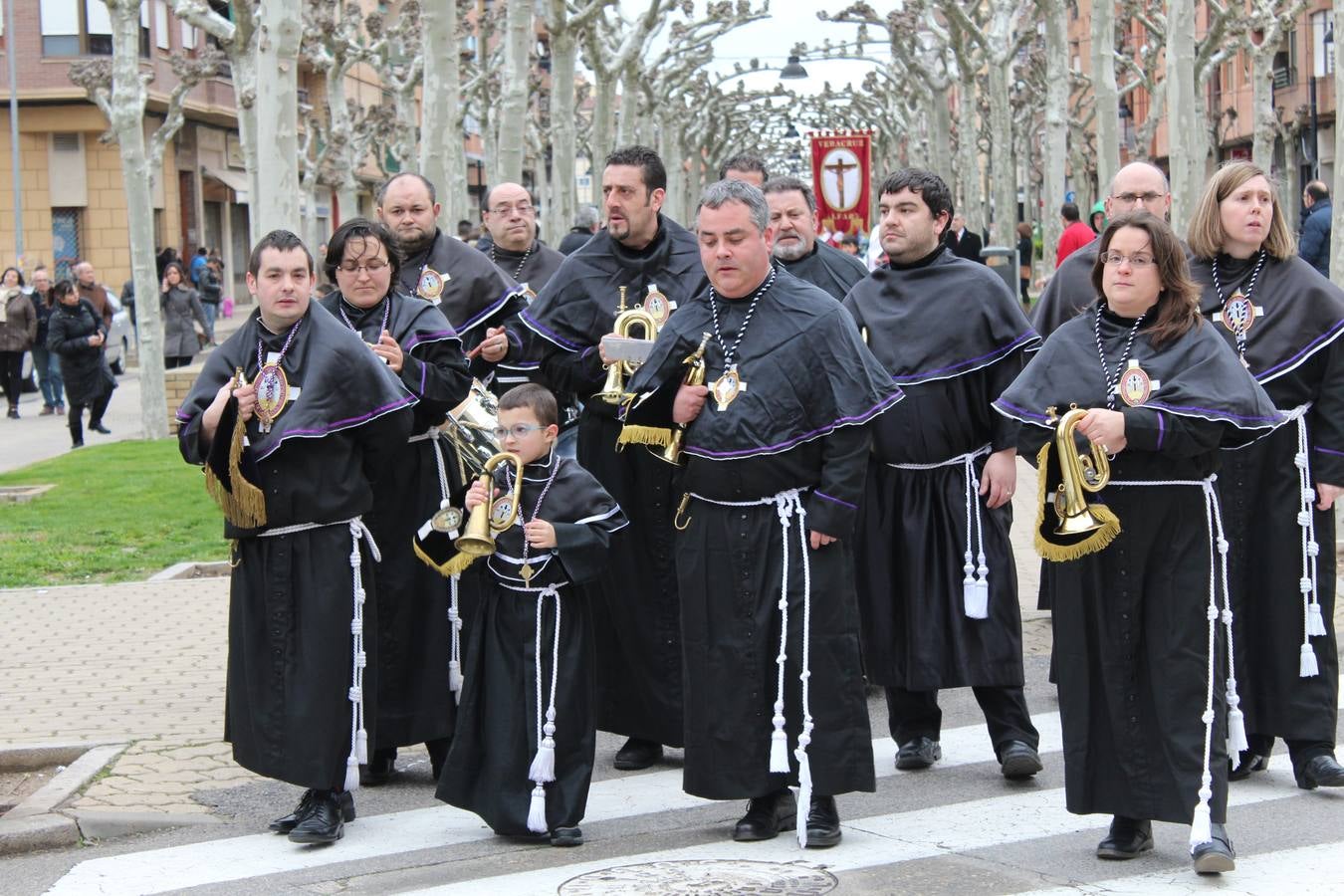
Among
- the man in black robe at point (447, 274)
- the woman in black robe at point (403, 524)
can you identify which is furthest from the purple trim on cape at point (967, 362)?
the man in black robe at point (447, 274)

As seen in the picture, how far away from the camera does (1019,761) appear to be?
725 centimetres

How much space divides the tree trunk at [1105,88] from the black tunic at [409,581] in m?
15.8

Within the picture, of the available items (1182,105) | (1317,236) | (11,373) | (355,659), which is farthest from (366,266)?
(11,373)

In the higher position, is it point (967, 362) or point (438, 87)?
point (438, 87)

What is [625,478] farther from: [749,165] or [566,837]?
[749,165]

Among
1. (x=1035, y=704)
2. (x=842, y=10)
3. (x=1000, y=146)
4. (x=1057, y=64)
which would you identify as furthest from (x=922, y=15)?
(x=1035, y=704)

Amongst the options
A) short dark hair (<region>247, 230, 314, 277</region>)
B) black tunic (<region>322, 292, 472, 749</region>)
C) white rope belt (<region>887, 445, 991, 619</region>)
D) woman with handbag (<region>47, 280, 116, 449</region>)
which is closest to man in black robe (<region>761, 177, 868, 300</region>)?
white rope belt (<region>887, 445, 991, 619</region>)

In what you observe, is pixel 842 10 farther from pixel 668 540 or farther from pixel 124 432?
pixel 668 540

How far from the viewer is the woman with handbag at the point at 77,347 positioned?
21.7 metres

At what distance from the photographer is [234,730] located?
6.77m

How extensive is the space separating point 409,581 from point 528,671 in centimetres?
101

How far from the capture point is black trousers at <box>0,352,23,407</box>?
2597cm

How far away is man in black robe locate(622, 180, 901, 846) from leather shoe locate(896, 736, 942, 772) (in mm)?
1112

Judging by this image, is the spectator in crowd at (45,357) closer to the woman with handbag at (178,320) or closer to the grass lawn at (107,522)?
the woman with handbag at (178,320)
